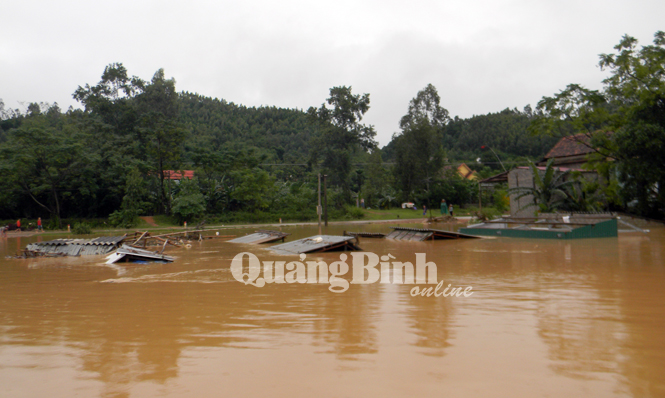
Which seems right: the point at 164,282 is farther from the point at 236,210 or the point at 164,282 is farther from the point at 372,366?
the point at 236,210

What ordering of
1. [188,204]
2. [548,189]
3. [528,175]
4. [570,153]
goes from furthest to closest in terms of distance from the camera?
1. [188,204]
2. [570,153]
3. [528,175]
4. [548,189]

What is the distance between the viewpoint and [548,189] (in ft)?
83.7

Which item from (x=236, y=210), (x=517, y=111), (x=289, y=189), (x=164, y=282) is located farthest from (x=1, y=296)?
(x=517, y=111)

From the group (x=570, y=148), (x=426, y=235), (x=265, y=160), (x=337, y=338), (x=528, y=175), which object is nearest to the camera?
(x=337, y=338)

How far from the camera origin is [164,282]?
1031 cm

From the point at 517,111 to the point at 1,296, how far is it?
323ft

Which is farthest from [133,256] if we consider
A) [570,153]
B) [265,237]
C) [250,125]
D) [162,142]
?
[250,125]

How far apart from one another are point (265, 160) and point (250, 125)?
41528 mm

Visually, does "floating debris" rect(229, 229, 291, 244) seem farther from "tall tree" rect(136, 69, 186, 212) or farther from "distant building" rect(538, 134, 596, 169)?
"distant building" rect(538, 134, 596, 169)

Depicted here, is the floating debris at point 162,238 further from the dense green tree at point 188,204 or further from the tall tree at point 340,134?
the tall tree at point 340,134

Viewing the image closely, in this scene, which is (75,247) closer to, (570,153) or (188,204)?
(188,204)

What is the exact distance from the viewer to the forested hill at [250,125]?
237 ft

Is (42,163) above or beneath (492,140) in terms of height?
beneath

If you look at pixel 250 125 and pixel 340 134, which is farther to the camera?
pixel 250 125
